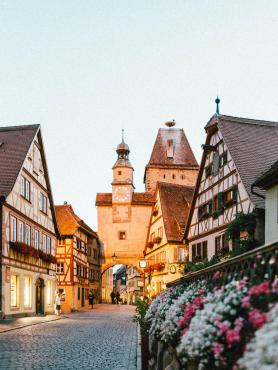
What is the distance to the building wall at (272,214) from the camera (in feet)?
66.7

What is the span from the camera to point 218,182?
95.9 ft

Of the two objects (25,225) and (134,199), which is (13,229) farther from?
(134,199)

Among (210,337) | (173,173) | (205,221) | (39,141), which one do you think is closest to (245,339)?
(210,337)

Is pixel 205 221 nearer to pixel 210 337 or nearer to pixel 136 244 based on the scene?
pixel 210 337

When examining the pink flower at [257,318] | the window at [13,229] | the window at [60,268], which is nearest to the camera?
the pink flower at [257,318]

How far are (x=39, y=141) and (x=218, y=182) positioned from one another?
12.3 m

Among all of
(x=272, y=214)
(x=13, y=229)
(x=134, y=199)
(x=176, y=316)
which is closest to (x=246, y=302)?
(x=176, y=316)

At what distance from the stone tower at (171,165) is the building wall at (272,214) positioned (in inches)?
2089

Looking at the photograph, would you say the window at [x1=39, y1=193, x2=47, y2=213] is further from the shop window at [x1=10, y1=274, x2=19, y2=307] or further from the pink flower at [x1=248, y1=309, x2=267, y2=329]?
the pink flower at [x1=248, y1=309, x2=267, y2=329]

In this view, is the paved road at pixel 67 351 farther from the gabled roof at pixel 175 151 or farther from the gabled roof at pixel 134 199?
the gabled roof at pixel 175 151

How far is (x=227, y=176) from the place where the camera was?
1097 inches

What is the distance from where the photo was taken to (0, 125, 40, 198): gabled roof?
28203 mm

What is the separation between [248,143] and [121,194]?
3688 centimetres

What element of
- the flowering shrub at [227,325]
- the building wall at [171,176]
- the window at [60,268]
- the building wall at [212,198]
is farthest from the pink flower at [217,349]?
the building wall at [171,176]
